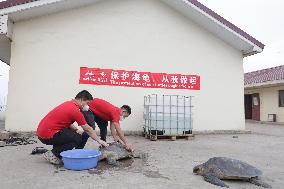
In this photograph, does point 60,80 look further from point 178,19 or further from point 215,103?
point 215,103

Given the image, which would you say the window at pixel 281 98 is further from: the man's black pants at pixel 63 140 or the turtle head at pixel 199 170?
the man's black pants at pixel 63 140

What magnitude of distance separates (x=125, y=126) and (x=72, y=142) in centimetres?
502

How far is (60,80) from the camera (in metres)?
9.40

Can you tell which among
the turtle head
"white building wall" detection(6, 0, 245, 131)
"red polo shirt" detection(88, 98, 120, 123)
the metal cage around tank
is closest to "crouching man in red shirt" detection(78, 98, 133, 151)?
"red polo shirt" detection(88, 98, 120, 123)

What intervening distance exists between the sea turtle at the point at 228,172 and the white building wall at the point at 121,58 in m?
5.84

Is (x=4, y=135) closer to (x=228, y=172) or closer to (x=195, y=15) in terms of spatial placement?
(x=228, y=172)

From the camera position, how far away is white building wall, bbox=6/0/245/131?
30.1ft

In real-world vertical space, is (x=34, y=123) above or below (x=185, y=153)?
above

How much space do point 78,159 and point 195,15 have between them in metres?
7.57

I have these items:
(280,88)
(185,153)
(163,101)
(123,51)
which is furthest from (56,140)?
(280,88)

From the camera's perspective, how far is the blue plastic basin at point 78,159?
178 inches

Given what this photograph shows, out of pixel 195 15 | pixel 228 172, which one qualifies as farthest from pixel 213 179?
pixel 195 15

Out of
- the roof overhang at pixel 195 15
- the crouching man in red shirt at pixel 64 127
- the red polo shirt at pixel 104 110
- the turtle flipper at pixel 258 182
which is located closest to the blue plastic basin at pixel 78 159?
the crouching man in red shirt at pixel 64 127

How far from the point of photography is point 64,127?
482 cm
